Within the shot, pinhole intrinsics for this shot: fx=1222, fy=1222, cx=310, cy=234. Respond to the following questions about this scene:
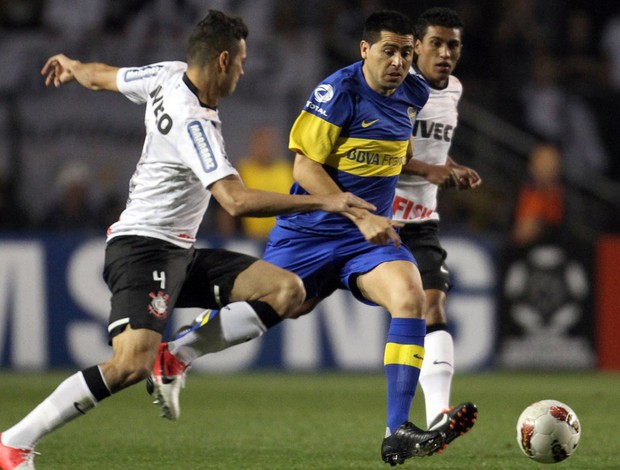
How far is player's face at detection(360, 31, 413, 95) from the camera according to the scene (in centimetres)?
622

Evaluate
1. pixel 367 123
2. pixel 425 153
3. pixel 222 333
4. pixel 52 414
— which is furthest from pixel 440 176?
pixel 52 414

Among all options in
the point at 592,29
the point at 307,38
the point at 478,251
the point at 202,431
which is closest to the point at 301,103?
the point at 307,38

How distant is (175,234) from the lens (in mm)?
6020

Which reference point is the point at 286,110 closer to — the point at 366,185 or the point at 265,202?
the point at 366,185

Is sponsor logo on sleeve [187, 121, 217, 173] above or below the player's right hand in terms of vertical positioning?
above

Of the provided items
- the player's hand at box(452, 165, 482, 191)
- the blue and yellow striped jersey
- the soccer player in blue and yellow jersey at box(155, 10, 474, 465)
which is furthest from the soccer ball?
the player's hand at box(452, 165, 482, 191)

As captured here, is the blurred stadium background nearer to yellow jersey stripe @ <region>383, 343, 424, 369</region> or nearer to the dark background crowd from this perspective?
the dark background crowd

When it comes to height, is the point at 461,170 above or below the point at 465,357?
above

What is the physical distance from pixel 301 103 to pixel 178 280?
6938 mm

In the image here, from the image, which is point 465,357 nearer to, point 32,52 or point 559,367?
point 559,367

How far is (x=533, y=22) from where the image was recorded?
14805mm

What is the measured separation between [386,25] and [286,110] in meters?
6.59

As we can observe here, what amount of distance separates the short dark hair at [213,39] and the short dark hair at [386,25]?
0.82m

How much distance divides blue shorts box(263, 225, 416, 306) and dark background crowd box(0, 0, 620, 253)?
18.5ft
